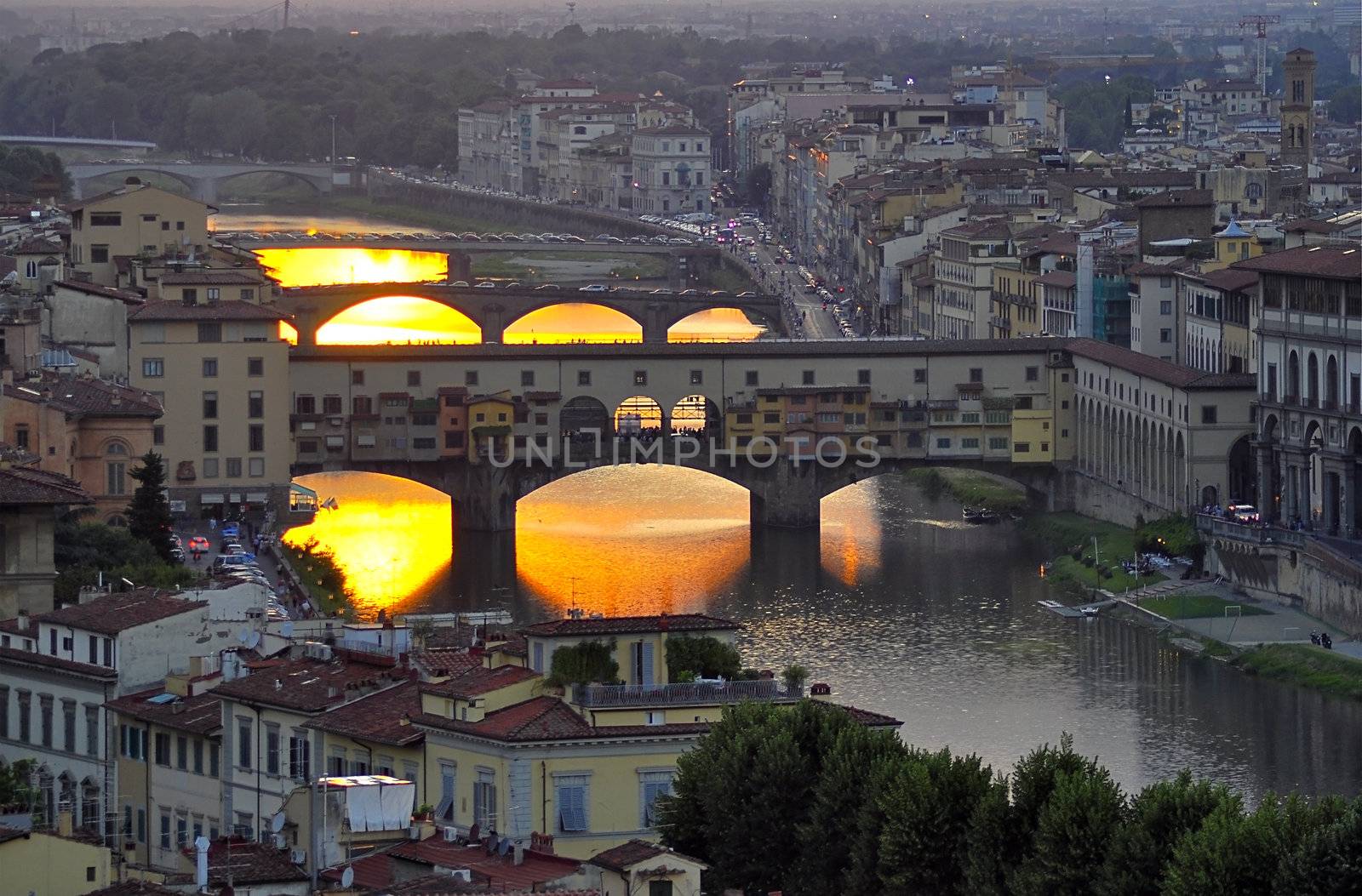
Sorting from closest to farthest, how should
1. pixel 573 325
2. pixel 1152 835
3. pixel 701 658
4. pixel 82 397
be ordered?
pixel 1152 835 → pixel 701 658 → pixel 82 397 → pixel 573 325

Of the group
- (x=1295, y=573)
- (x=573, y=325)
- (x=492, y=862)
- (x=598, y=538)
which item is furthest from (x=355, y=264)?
(x=492, y=862)

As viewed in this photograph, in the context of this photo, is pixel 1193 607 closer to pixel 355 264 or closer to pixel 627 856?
pixel 627 856

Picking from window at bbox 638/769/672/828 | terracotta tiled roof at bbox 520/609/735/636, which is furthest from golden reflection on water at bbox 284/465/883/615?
window at bbox 638/769/672/828

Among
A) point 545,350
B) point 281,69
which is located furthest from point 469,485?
point 281,69

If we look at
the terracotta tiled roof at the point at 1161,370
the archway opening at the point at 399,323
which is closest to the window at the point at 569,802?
the terracotta tiled roof at the point at 1161,370

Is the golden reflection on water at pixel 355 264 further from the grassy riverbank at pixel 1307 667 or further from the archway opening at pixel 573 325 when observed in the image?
the grassy riverbank at pixel 1307 667
